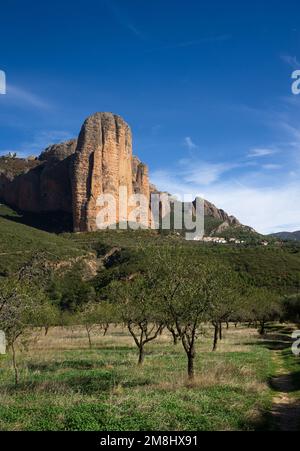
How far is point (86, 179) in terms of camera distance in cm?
16662

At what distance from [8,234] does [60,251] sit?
13727 millimetres

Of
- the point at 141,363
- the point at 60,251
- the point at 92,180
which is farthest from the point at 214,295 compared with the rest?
the point at 92,180

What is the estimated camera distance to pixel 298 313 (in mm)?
62531

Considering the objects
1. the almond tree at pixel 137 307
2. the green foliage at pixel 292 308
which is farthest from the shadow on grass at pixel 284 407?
the green foliage at pixel 292 308

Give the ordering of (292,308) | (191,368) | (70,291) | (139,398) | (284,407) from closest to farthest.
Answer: (139,398)
(284,407)
(191,368)
(292,308)
(70,291)

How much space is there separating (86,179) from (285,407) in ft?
508

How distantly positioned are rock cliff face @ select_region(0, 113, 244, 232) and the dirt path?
13470 centimetres

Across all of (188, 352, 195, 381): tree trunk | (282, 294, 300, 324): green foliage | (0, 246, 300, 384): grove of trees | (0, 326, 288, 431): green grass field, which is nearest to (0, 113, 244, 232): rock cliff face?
(282, 294, 300, 324): green foliage

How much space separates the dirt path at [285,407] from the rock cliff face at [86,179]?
134698mm

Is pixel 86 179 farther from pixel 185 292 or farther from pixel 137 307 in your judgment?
pixel 185 292

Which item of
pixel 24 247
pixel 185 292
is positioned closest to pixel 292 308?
pixel 185 292

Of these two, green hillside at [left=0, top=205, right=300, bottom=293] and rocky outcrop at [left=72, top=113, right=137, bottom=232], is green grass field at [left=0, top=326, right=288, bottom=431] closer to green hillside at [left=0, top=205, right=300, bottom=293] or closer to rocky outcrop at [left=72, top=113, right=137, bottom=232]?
green hillside at [left=0, top=205, right=300, bottom=293]

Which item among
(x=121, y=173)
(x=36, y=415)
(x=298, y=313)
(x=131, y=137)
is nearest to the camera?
(x=36, y=415)

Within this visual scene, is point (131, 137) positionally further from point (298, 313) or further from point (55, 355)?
point (55, 355)
